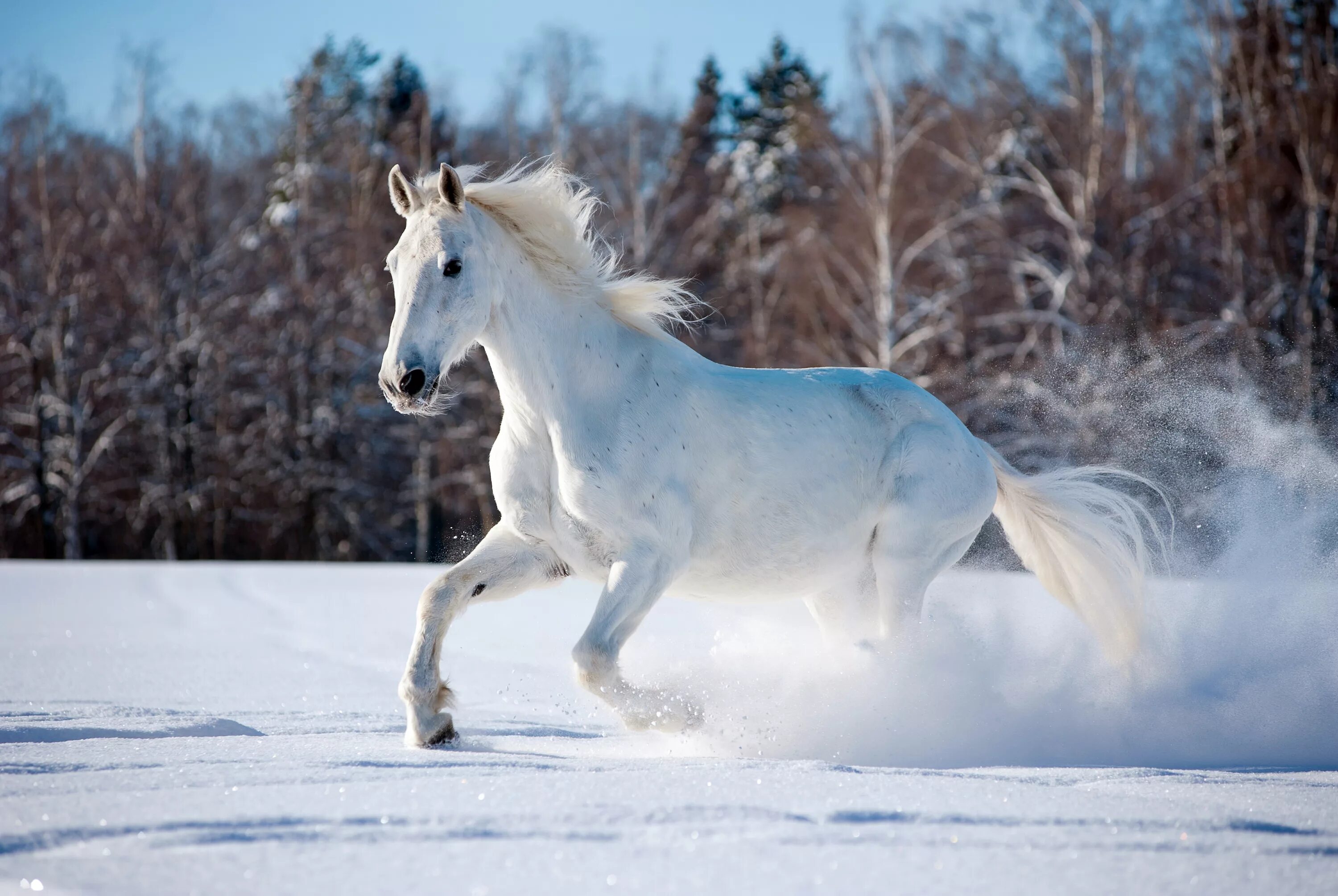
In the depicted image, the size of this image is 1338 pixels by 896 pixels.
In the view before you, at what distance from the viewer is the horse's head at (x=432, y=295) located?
127 inches


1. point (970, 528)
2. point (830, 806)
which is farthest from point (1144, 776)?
point (970, 528)

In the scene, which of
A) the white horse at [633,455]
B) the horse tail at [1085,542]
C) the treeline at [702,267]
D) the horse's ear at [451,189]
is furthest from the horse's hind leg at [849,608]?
the treeline at [702,267]

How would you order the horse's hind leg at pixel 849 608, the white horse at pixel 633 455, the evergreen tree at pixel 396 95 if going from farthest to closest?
the evergreen tree at pixel 396 95, the horse's hind leg at pixel 849 608, the white horse at pixel 633 455

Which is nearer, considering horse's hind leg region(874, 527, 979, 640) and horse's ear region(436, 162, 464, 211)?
horse's ear region(436, 162, 464, 211)

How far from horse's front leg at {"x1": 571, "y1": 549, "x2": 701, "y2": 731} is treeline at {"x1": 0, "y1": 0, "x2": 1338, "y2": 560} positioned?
11.6m

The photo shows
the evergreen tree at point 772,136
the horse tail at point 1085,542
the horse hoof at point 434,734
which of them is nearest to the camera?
the horse hoof at point 434,734

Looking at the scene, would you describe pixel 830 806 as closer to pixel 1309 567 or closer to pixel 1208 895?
pixel 1208 895

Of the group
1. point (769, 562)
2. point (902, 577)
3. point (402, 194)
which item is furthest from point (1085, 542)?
point (402, 194)

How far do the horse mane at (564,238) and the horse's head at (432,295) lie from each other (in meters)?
0.12

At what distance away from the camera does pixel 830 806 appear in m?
2.29

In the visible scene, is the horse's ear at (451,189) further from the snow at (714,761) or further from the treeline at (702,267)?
the treeline at (702,267)

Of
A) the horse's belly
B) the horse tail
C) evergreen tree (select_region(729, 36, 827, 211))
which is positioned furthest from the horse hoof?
evergreen tree (select_region(729, 36, 827, 211))

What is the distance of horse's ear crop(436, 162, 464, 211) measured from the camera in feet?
11.3

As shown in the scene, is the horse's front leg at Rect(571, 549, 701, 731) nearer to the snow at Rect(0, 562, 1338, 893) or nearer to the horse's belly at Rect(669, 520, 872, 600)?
the snow at Rect(0, 562, 1338, 893)
